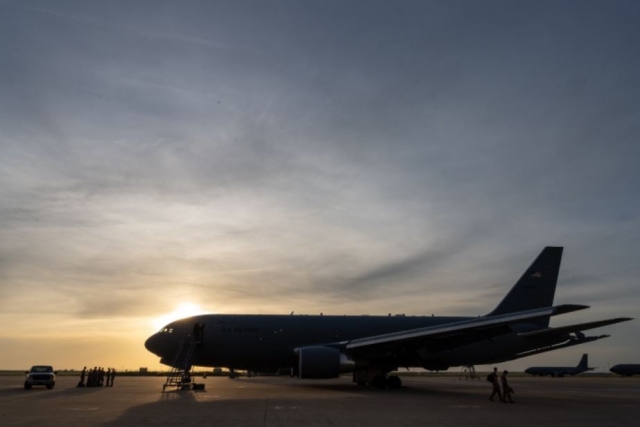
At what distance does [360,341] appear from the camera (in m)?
27.2

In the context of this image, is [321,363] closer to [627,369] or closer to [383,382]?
[383,382]

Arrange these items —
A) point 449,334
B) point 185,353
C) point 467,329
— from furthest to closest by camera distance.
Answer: point 185,353 < point 449,334 < point 467,329

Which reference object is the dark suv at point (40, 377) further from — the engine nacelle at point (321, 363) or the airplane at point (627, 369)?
the airplane at point (627, 369)

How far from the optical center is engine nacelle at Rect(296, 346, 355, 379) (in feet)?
86.1

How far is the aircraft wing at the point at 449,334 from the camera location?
2441 cm

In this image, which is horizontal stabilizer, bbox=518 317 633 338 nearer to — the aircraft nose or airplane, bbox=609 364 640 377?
the aircraft nose

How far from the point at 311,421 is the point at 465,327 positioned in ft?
45.0

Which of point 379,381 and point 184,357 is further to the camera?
point 184,357

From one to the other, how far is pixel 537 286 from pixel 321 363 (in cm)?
1455

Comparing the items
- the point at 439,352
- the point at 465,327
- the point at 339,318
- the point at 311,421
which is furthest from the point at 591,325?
the point at 311,421

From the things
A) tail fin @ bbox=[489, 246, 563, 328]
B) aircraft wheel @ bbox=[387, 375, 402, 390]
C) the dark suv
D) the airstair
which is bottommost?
aircraft wheel @ bbox=[387, 375, 402, 390]

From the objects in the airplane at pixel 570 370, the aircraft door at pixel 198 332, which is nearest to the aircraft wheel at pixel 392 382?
the aircraft door at pixel 198 332

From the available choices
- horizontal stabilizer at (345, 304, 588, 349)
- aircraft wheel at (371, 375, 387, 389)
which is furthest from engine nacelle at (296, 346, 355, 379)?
aircraft wheel at (371, 375, 387, 389)

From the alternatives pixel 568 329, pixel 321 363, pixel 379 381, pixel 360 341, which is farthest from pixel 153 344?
pixel 568 329
